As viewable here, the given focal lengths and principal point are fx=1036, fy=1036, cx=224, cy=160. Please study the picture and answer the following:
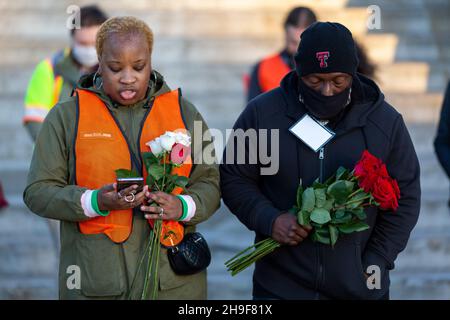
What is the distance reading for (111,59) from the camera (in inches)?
179

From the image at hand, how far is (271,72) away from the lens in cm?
718

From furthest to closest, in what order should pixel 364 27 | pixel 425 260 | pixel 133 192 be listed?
pixel 364 27, pixel 425 260, pixel 133 192

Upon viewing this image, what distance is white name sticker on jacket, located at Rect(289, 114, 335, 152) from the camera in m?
4.66

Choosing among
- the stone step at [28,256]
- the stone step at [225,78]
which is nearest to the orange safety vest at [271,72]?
the stone step at [28,256]

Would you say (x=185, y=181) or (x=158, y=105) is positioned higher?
(x=158, y=105)

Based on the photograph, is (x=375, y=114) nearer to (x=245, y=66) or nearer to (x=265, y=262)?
(x=265, y=262)

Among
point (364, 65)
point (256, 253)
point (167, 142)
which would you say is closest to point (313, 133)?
point (256, 253)

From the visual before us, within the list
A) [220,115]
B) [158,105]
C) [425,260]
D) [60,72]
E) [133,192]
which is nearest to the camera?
[133,192]

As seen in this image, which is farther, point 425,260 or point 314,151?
point 425,260

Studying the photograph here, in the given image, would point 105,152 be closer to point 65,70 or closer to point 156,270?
point 156,270

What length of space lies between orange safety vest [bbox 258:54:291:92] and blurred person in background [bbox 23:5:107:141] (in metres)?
1.23

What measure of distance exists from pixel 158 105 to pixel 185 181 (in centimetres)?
41
